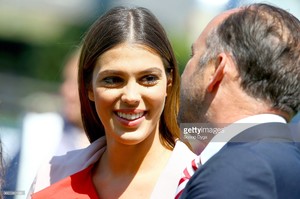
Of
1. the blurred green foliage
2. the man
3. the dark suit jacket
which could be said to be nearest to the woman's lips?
the man

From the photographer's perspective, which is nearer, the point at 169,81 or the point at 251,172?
the point at 251,172

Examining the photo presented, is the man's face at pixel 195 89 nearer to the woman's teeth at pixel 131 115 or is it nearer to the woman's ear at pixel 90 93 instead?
the woman's teeth at pixel 131 115

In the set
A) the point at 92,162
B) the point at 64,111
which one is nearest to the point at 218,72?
the point at 92,162

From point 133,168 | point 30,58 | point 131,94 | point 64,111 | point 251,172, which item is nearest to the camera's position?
point 251,172

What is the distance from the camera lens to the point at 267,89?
1910mm

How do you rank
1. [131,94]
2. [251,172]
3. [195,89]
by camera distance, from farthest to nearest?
[131,94] → [195,89] → [251,172]

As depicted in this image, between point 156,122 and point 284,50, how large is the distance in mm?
635

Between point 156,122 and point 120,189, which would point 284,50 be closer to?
point 156,122

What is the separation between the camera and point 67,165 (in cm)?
261

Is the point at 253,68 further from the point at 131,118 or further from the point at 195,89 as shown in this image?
the point at 131,118

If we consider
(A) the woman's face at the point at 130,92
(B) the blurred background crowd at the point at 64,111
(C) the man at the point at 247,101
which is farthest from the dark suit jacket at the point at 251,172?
(A) the woman's face at the point at 130,92

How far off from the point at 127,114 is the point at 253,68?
592 millimetres

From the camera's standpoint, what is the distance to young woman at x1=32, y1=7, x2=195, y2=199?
7.79ft

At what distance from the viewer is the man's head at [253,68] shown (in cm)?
191
